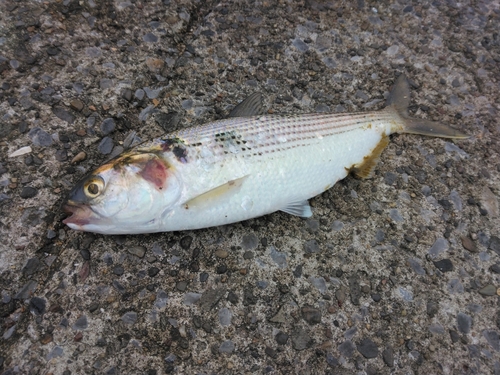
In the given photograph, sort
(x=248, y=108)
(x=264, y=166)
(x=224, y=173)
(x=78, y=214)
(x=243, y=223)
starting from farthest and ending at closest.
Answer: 1. (x=248, y=108)
2. (x=243, y=223)
3. (x=264, y=166)
4. (x=224, y=173)
5. (x=78, y=214)

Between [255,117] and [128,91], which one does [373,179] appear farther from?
[128,91]

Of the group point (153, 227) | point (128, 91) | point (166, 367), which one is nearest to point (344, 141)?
point (153, 227)

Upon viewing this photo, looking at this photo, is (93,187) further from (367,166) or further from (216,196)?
(367,166)

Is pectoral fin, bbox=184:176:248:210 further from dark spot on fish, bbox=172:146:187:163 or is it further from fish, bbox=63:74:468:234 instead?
dark spot on fish, bbox=172:146:187:163

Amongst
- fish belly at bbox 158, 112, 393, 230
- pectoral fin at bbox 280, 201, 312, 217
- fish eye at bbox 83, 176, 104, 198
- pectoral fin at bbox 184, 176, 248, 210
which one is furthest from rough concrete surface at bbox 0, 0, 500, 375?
fish eye at bbox 83, 176, 104, 198

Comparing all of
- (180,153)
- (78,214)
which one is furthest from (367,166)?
(78,214)

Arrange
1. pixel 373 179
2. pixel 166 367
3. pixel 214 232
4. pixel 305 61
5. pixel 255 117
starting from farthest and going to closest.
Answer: pixel 305 61 < pixel 373 179 < pixel 255 117 < pixel 214 232 < pixel 166 367
